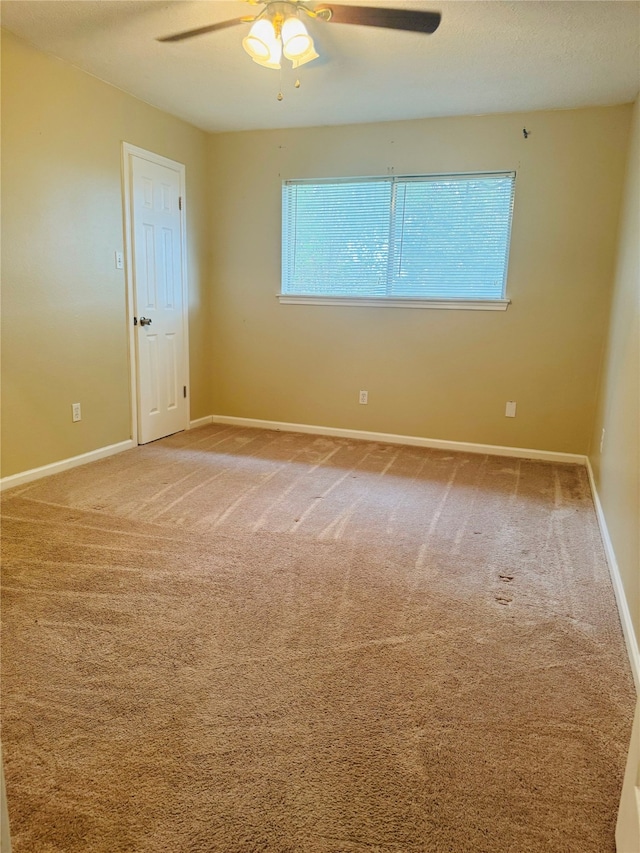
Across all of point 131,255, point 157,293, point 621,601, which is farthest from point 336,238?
point 621,601

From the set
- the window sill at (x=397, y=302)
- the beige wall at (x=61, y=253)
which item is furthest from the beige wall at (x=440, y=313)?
the beige wall at (x=61, y=253)

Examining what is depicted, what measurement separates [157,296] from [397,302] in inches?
76.8

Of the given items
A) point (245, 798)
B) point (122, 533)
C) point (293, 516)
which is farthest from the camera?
point (293, 516)

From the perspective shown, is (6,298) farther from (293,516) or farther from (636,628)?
(636,628)

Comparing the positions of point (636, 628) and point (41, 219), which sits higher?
point (41, 219)

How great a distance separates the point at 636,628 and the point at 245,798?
1.38m

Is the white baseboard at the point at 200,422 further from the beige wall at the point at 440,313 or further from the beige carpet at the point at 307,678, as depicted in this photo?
the beige carpet at the point at 307,678

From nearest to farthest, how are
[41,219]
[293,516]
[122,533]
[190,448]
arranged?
[122,533], [293,516], [41,219], [190,448]

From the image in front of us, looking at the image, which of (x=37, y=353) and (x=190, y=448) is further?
(x=190, y=448)

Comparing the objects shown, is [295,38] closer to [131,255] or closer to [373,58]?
[373,58]

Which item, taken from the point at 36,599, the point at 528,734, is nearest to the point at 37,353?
the point at 36,599

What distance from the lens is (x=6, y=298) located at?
9.95ft

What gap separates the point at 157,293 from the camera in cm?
425

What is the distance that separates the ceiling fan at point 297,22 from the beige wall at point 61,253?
1.19 meters
